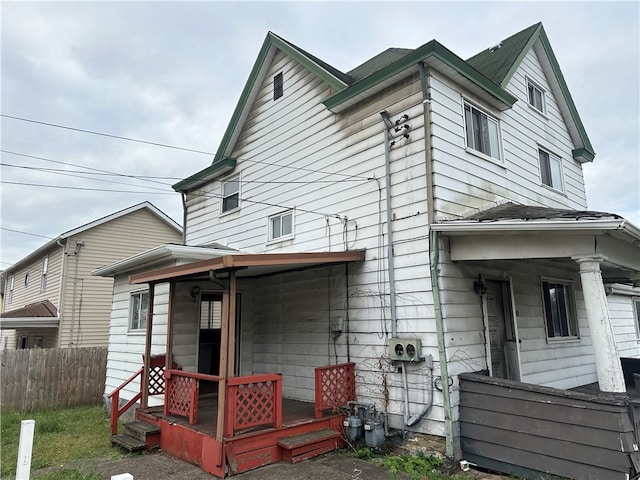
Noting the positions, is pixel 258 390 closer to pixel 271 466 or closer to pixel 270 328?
pixel 271 466

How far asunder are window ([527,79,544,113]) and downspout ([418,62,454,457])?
4.81m

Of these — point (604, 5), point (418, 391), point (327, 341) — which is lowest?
point (418, 391)

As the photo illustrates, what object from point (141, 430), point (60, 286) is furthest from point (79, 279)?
point (141, 430)

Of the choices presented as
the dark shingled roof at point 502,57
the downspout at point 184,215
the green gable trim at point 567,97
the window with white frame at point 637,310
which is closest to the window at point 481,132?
the dark shingled roof at point 502,57

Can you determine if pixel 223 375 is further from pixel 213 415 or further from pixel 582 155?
pixel 582 155

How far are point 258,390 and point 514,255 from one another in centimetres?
407

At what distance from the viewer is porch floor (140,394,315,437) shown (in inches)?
244

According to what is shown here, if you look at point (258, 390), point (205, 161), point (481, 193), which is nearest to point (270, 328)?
point (258, 390)

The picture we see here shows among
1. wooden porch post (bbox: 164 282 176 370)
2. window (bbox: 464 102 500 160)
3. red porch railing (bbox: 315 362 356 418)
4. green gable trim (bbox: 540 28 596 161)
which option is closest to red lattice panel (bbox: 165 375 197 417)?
wooden porch post (bbox: 164 282 176 370)

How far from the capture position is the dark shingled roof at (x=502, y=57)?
917cm

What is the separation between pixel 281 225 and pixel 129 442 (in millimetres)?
5104

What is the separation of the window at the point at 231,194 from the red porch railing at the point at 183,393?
17.1 ft

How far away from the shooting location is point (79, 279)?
1720 centimetres

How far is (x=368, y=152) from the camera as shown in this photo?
773 cm
